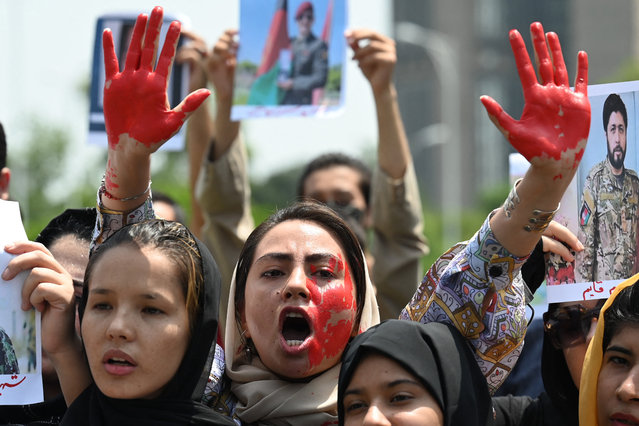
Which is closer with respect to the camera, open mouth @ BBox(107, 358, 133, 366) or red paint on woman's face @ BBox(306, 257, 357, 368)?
open mouth @ BBox(107, 358, 133, 366)

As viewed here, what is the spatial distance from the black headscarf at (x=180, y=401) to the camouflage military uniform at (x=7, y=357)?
25 cm

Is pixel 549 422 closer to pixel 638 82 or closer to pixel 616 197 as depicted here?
pixel 616 197

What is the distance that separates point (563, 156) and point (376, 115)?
2.16m

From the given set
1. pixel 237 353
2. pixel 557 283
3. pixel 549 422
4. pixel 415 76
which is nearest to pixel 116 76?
pixel 237 353

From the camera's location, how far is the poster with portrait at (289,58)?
4934mm

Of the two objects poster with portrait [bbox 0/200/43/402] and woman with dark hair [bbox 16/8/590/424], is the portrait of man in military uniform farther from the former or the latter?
poster with portrait [bbox 0/200/43/402]

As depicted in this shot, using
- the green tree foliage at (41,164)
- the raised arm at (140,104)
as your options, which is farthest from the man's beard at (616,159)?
the green tree foliage at (41,164)

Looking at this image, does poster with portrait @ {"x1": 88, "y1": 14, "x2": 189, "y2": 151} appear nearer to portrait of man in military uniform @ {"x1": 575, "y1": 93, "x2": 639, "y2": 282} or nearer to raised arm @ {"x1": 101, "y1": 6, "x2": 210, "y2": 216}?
raised arm @ {"x1": 101, "y1": 6, "x2": 210, "y2": 216}

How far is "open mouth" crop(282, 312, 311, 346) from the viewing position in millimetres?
3076

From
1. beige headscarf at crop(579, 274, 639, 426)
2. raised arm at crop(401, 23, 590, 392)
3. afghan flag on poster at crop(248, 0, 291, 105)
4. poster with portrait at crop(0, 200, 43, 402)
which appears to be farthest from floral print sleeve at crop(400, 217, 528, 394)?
afghan flag on poster at crop(248, 0, 291, 105)

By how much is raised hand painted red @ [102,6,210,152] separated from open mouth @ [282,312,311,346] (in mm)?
637

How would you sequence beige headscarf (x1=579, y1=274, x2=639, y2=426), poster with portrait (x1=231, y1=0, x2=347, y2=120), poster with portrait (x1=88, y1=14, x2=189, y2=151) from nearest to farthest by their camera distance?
beige headscarf (x1=579, y1=274, x2=639, y2=426) < poster with portrait (x1=231, y1=0, x2=347, y2=120) < poster with portrait (x1=88, y1=14, x2=189, y2=151)

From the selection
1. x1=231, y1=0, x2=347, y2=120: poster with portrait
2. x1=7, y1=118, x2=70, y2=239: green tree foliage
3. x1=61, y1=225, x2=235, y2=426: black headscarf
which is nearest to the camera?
x1=61, y1=225, x2=235, y2=426: black headscarf

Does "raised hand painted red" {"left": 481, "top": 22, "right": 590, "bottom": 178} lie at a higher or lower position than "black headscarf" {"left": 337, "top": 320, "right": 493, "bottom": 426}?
higher
